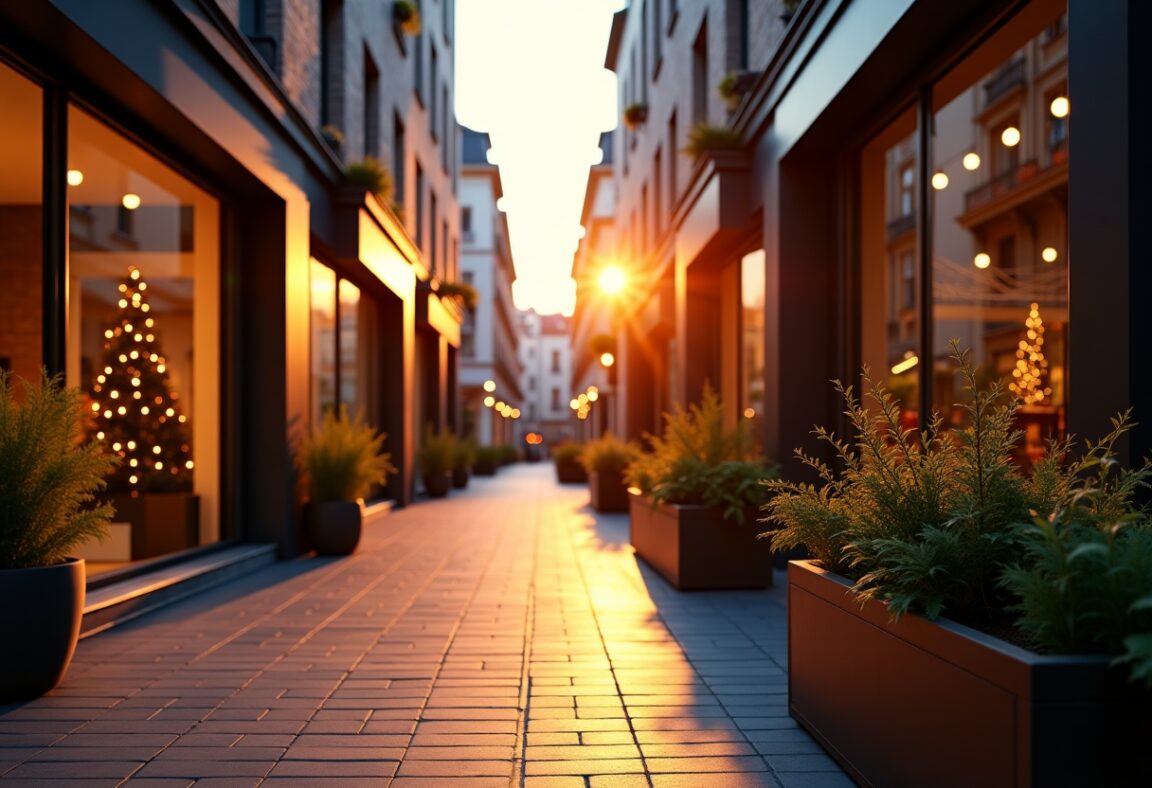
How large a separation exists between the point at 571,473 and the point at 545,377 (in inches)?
2974

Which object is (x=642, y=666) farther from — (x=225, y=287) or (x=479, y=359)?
(x=479, y=359)

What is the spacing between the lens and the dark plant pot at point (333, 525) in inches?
359

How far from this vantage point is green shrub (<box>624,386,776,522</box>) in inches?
280

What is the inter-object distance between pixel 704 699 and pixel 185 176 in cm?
610

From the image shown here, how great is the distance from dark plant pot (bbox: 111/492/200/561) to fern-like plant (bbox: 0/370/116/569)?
9.60 ft

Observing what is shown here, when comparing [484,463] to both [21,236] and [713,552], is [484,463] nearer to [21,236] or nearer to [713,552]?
[713,552]

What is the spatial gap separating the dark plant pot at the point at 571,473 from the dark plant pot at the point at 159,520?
15.5 metres

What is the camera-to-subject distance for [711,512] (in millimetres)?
7094

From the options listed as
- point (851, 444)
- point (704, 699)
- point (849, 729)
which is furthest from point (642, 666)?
point (851, 444)

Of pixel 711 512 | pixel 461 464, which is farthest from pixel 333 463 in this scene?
pixel 461 464

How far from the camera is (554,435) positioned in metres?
94.9

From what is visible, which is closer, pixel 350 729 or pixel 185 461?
pixel 350 729

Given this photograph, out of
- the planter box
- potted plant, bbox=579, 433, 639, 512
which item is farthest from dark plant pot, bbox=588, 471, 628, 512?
the planter box

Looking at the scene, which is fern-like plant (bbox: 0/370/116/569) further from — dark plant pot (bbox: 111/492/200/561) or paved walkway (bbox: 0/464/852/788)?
dark plant pot (bbox: 111/492/200/561)
